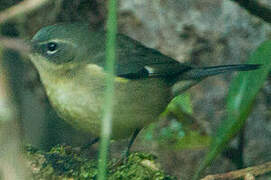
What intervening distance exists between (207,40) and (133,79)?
0.94 m

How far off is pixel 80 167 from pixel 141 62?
2.83 ft

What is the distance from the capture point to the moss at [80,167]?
235cm

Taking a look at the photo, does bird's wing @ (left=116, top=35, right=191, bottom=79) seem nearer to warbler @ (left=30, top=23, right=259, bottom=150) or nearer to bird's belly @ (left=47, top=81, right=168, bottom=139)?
warbler @ (left=30, top=23, right=259, bottom=150)

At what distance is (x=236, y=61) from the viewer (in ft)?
11.7

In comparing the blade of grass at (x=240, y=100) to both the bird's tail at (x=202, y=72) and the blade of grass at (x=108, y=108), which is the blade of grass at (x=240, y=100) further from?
the blade of grass at (x=108, y=108)

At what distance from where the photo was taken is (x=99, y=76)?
103 inches

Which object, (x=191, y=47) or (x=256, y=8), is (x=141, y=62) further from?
(x=256, y=8)

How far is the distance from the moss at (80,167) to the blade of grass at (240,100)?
321 millimetres

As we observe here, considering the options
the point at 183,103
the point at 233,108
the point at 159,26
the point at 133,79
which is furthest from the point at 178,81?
the point at 233,108

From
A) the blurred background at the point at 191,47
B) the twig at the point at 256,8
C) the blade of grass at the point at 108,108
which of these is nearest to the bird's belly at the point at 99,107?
the blurred background at the point at 191,47

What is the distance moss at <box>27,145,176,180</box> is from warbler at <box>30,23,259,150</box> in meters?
0.20

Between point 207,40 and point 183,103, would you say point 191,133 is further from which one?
point 207,40

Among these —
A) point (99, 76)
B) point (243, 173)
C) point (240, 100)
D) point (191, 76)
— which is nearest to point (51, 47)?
point (99, 76)

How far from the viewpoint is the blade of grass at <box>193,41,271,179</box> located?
211 cm
